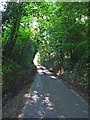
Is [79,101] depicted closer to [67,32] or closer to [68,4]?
[68,4]

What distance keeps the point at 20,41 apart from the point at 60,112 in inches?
685

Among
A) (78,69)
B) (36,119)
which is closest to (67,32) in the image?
(78,69)

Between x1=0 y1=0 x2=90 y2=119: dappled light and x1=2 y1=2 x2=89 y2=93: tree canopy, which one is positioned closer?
x1=0 y1=0 x2=90 y2=119: dappled light

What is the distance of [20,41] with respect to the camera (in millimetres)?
29562

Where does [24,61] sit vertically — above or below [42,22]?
below

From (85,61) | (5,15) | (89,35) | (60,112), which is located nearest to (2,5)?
(5,15)

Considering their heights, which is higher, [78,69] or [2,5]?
[2,5]

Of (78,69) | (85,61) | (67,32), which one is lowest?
(78,69)

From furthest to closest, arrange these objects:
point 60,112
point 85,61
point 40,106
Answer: point 85,61, point 40,106, point 60,112

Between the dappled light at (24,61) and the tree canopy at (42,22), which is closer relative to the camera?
the dappled light at (24,61)

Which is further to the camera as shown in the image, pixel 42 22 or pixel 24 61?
pixel 24 61

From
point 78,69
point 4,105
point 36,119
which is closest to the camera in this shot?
point 36,119

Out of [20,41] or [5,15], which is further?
[20,41]

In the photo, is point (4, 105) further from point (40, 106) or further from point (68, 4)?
point (68, 4)
